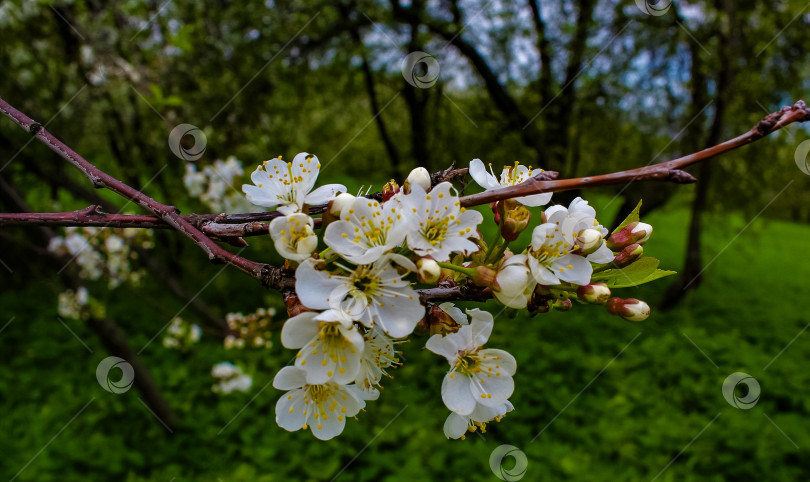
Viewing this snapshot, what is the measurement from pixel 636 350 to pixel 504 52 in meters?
3.30

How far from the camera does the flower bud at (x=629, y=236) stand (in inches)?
32.2

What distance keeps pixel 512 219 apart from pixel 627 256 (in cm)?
20

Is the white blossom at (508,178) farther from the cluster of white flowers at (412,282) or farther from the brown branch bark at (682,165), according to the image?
the brown branch bark at (682,165)

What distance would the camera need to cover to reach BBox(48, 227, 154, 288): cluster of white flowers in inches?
128

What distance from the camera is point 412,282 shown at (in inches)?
29.3

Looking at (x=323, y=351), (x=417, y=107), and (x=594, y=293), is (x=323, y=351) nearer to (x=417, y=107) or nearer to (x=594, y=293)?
(x=594, y=293)

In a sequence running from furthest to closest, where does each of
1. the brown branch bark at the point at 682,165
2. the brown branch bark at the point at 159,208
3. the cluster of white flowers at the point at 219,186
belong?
the cluster of white flowers at the point at 219,186 < the brown branch bark at the point at 159,208 < the brown branch bark at the point at 682,165

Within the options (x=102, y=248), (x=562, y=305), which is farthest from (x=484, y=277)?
(x=102, y=248)

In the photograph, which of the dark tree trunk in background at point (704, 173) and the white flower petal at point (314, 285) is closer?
the white flower petal at point (314, 285)

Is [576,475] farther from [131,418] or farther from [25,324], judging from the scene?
[25,324]

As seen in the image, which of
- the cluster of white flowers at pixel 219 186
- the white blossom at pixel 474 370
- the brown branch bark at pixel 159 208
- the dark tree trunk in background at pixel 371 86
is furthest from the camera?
the dark tree trunk in background at pixel 371 86

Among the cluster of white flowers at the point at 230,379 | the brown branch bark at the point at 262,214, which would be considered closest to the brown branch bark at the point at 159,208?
the brown branch bark at the point at 262,214

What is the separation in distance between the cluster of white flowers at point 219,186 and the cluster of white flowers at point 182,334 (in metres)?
0.90

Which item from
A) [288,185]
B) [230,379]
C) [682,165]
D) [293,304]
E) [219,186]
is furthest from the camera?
[230,379]
